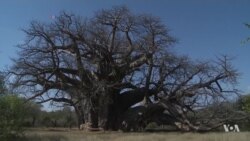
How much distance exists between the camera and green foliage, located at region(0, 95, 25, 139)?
28558mm

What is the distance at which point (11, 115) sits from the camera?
96.9 ft

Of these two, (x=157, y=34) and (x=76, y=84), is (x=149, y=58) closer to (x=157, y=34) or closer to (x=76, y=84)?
(x=157, y=34)

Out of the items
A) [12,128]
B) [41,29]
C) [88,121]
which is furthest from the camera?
[88,121]

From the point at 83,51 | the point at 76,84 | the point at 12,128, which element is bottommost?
the point at 12,128

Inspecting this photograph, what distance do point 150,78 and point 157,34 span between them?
16.9 feet

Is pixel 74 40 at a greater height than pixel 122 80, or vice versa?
pixel 74 40

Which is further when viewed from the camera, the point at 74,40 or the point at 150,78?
the point at 150,78

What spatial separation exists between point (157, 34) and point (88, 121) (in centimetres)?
1132

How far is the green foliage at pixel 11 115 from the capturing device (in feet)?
93.7

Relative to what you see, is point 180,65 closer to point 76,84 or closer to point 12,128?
Answer: point 76,84

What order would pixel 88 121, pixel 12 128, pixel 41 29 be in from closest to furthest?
1. pixel 12 128
2. pixel 41 29
3. pixel 88 121

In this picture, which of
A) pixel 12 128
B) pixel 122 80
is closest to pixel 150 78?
pixel 122 80

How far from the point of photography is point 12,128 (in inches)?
1146

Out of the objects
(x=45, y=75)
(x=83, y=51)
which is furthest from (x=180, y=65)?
(x=45, y=75)
